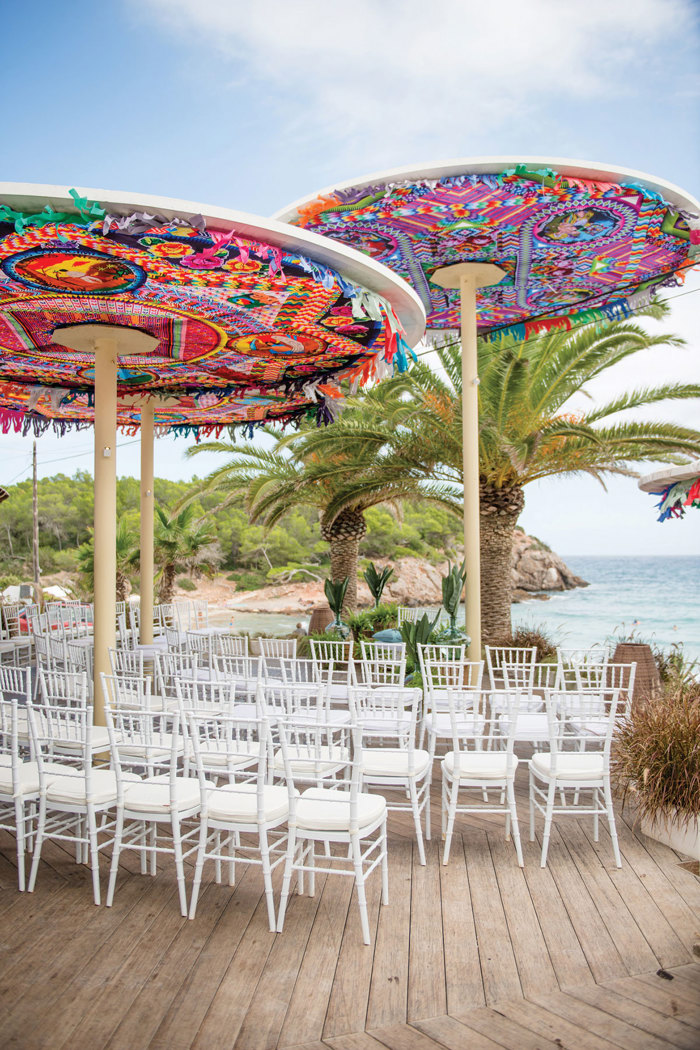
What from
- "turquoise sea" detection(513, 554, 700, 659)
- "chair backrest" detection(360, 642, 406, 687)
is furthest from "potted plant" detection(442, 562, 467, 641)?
"turquoise sea" detection(513, 554, 700, 659)

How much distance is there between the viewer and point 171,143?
35.5 ft

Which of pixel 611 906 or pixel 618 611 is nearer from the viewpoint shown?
pixel 611 906

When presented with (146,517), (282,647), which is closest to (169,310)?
(282,647)

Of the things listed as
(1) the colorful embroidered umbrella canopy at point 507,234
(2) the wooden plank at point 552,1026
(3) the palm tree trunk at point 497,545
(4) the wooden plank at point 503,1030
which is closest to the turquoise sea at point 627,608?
(3) the palm tree trunk at point 497,545

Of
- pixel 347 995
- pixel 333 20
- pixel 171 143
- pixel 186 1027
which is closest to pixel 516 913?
pixel 347 995

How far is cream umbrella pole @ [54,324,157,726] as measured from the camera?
6.65 m

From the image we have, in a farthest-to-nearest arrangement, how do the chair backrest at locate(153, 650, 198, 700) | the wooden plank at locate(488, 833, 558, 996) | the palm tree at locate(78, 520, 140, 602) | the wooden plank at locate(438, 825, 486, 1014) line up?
the palm tree at locate(78, 520, 140, 602) → the chair backrest at locate(153, 650, 198, 700) → the wooden plank at locate(488, 833, 558, 996) → the wooden plank at locate(438, 825, 486, 1014)

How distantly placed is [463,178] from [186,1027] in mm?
6239

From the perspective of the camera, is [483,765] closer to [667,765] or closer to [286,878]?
[667,765]

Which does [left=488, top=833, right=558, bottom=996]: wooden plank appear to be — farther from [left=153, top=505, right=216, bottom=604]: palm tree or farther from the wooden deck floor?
[left=153, top=505, right=216, bottom=604]: palm tree

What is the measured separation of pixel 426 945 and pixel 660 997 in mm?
1025

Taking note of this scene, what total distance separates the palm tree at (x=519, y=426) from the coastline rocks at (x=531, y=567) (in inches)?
1005

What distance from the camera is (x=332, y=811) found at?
12.5ft

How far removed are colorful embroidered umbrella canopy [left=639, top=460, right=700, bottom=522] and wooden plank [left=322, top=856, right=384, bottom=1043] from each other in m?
3.88
